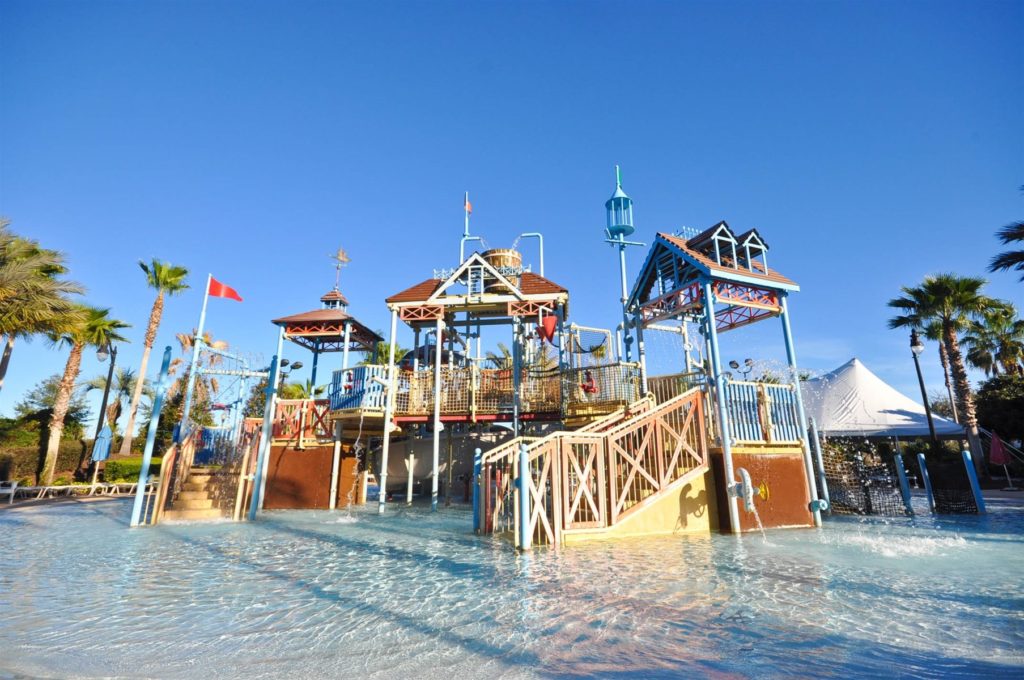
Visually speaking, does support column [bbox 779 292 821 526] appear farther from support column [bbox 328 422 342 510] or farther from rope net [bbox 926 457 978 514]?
support column [bbox 328 422 342 510]

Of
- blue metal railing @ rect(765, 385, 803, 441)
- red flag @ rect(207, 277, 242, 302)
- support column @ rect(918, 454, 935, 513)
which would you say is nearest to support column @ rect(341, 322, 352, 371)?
red flag @ rect(207, 277, 242, 302)

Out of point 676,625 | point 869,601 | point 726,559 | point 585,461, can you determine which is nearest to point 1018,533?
point 726,559

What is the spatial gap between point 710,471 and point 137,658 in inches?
413

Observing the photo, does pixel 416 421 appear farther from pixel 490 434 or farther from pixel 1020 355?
pixel 1020 355

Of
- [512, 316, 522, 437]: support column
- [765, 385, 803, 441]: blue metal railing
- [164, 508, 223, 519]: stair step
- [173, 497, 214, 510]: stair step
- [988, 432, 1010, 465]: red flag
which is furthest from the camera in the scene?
[988, 432, 1010, 465]: red flag

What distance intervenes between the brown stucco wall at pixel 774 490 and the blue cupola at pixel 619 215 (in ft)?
24.2

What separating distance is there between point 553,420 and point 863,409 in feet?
49.4

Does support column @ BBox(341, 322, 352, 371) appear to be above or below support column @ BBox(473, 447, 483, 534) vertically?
above

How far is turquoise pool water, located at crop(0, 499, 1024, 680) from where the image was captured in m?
3.59

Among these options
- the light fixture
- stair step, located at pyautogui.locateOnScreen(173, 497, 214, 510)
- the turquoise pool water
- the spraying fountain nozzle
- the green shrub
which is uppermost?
the light fixture

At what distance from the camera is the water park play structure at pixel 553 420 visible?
10.2 m

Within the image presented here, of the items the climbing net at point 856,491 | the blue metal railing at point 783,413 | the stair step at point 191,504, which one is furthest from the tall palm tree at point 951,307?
the stair step at point 191,504

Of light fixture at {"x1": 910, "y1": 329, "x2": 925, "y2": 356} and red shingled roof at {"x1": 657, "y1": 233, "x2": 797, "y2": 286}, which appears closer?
red shingled roof at {"x1": 657, "y1": 233, "x2": 797, "y2": 286}

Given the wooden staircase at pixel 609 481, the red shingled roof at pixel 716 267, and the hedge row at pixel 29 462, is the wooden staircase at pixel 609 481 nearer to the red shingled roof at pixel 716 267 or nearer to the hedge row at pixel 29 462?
the red shingled roof at pixel 716 267
